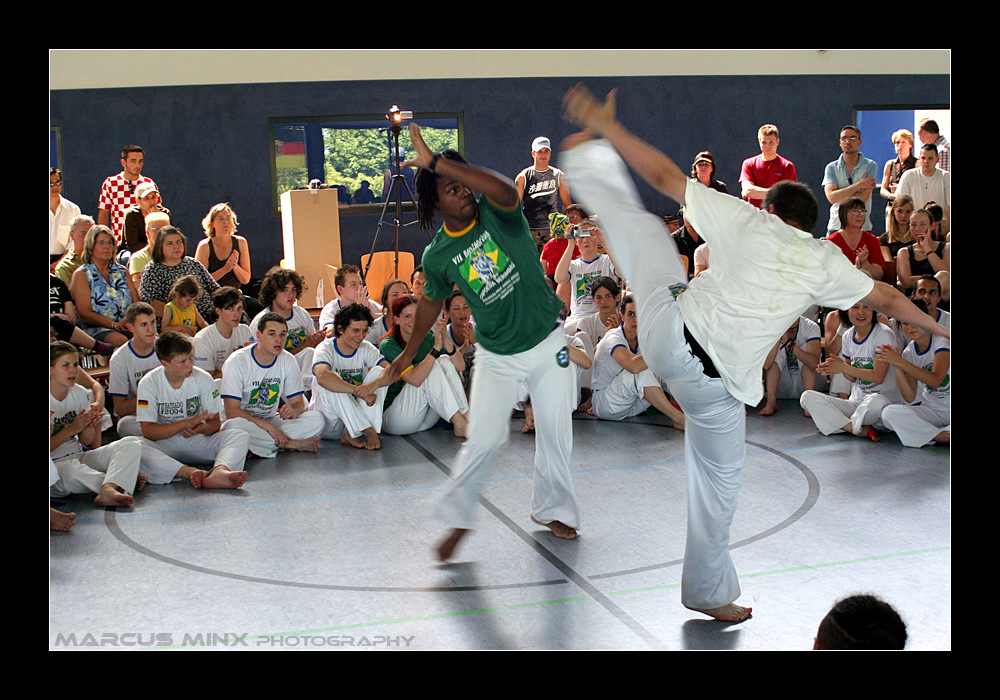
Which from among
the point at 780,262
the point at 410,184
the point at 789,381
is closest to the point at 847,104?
the point at 410,184

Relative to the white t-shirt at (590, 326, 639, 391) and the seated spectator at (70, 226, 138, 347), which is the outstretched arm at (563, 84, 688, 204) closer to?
the white t-shirt at (590, 326, 639, 391)

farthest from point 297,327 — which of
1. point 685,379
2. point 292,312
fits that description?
point 685,379

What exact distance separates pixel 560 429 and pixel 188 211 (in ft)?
25.3

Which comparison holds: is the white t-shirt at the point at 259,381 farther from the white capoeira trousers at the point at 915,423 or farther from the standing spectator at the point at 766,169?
the standing spectator at the point at 766,169

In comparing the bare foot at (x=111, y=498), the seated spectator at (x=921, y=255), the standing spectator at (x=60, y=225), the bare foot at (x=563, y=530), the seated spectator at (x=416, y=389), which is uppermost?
the standing spectator at (x=60, y=225)

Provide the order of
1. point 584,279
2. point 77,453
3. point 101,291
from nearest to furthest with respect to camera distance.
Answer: point 77,453, point 101,291, point 584,279

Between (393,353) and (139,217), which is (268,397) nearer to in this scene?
(393,353)

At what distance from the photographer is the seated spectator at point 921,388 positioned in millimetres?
4980

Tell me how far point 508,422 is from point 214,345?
123 inches

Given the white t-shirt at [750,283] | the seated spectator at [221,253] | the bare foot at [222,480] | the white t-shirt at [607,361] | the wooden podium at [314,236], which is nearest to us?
the white t-shirt at [750,283]

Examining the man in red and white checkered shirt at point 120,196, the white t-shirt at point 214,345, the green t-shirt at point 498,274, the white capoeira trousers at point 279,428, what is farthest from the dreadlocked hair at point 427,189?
the man in red and white checkered shirt at point 120,196

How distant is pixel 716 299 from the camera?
2.69m

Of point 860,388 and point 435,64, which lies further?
point 435,64

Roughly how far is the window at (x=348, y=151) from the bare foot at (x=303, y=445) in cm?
558
